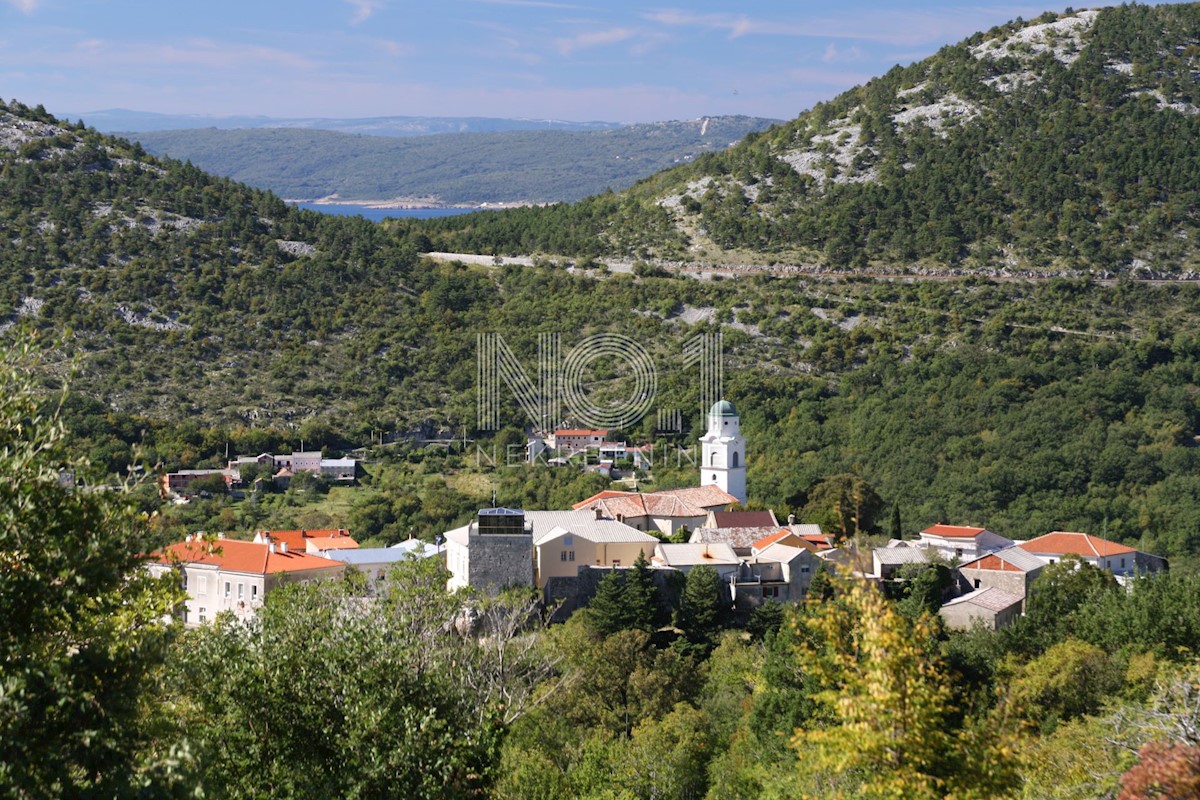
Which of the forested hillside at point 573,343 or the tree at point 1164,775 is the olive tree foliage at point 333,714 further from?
the forested hillside at point 573,343

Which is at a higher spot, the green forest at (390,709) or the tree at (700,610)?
the green forest at (390,709)

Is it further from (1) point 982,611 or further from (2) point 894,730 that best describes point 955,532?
(2) point 894,730

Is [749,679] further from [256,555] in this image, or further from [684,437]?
[684,437]

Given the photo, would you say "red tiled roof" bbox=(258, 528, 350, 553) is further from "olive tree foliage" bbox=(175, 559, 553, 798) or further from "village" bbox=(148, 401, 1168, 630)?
"olive tree foliage" bbox=(175, 559, 553, 798)

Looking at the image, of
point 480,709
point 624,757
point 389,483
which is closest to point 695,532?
point 624,757

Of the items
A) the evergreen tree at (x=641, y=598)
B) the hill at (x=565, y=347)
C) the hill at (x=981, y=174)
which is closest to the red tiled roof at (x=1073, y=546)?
the hill at (x=565, y=347)

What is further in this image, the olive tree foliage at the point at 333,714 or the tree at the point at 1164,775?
the olive tree foliage at the point at 333,714
